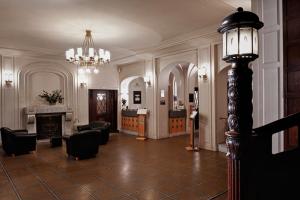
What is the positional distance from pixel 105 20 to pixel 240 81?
13.2ft

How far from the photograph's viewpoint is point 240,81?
1.51 m

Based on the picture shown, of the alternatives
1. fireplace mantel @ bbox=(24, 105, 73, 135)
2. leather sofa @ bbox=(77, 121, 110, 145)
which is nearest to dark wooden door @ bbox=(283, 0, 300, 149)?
leather sofa @ bbox=(77, 121, 110, 145)

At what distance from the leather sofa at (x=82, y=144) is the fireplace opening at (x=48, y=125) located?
11.2ft

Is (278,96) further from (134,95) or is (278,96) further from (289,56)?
(134,95)

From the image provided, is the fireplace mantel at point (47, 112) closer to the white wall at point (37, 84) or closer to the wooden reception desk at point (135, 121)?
the white wall at point (37, 84)

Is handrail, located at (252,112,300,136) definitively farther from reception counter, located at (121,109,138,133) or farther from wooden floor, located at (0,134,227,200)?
reception counter, located at (121,109,138,133)

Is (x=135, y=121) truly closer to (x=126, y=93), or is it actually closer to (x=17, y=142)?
(x=126, y=93)

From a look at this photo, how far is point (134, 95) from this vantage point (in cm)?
1156

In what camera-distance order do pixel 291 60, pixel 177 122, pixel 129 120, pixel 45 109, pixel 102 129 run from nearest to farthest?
pixel 291 60 → pixel 102 129 → pixel 45 109 → pixel 177 122 → pixel 129 120

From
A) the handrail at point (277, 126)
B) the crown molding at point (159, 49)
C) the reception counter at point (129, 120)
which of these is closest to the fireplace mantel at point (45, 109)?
the crown molding at point (159, 49)

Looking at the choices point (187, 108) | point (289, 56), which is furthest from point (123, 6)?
point (187, 108)

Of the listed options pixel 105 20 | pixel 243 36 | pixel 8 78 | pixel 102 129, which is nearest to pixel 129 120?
pixel 102 129

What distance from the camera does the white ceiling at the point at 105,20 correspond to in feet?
13.2

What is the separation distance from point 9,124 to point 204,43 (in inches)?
289
